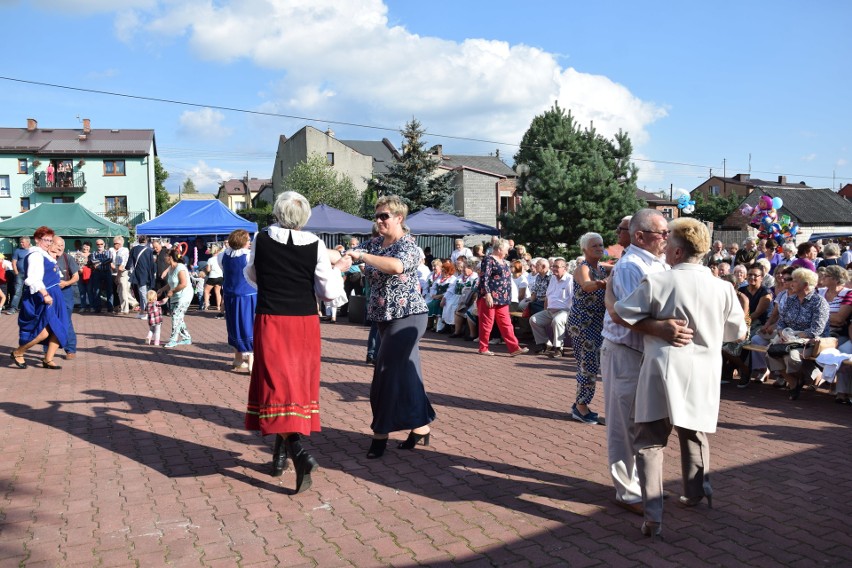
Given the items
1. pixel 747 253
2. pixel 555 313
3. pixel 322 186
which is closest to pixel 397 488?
pixel 555 313

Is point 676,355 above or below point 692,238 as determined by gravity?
below

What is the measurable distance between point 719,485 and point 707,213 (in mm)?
62553

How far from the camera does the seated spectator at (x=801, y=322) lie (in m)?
7.53

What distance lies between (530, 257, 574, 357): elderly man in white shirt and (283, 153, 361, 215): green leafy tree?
125 ft

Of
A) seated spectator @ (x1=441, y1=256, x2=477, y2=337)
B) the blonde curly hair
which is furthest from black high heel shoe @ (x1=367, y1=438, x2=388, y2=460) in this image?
seated spectator @ (x1=441, y1=256, x2=477, y2=337)

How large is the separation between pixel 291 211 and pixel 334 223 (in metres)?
15.3

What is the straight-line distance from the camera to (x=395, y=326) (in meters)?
5.27

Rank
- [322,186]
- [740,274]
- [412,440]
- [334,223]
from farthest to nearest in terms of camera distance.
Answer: [322,186] < [334,223] < [740,274] < [412,440]

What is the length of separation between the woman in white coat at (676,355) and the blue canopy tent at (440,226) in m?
15.7

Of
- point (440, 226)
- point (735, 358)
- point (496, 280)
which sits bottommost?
point (735, 358)

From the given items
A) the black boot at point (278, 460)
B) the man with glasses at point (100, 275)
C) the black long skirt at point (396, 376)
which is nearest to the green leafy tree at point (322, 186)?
the man with glasses at point (100, 275)

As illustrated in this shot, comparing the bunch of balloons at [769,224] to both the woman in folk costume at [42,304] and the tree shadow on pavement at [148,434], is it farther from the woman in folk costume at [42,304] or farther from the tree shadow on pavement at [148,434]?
the woman in folk costume at [42,304]

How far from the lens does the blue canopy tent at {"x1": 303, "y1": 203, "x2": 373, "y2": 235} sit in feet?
63.0

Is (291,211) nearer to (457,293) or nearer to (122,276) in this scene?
(457,293)
